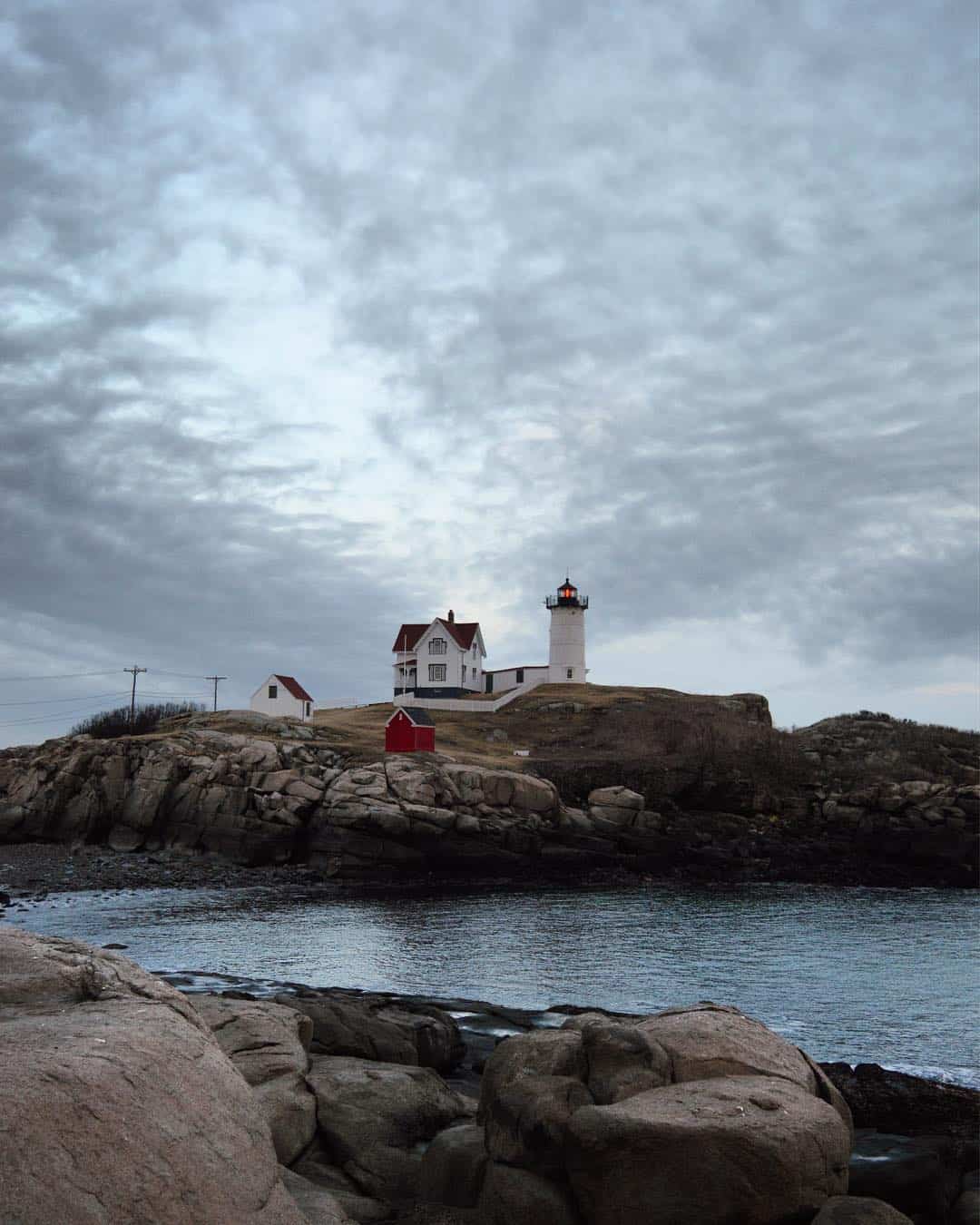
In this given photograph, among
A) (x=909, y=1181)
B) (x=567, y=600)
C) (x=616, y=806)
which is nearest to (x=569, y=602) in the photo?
(x=567, y=600)

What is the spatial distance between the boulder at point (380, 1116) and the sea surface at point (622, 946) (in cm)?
888

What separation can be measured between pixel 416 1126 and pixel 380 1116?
0.49m

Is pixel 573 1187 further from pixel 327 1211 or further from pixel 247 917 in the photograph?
pixel 247 917

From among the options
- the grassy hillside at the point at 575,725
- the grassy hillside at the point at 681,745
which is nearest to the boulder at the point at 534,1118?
the grassy hillside at the point at 681,745

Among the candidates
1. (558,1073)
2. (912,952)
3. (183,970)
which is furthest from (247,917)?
(558,1073)

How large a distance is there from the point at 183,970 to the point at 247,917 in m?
9.47

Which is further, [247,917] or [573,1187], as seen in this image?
[247,917]

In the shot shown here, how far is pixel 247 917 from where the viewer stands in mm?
34062

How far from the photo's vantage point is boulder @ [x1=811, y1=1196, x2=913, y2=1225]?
8.28 meters

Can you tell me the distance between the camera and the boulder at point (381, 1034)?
1452cm

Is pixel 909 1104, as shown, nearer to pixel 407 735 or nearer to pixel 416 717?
pixel 407 735

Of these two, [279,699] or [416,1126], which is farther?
[279,699]

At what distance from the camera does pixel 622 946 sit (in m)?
29.1

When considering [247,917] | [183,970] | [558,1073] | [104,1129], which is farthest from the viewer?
[247,917]
